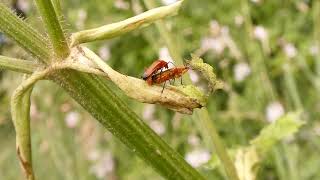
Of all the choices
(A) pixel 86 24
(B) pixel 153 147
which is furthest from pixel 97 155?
(B) pixel 153 147

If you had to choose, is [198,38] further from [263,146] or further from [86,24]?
[263,146]

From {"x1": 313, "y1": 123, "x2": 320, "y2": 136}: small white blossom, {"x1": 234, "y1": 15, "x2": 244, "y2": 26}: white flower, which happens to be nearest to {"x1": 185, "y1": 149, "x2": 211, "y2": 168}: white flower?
{"x1": 313, "y1": 123, "x2": 320, "y2": 136}: small white blossom

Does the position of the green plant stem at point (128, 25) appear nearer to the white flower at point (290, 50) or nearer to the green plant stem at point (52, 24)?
the green plant stem at point (52, 24)

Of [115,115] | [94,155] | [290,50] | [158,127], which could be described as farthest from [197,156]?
[115,115]

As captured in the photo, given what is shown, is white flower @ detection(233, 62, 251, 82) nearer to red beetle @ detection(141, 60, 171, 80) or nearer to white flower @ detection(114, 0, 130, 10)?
white flower @ detection(114, 0, 130, 10)

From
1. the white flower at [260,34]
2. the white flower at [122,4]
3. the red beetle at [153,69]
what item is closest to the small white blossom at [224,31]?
the white flower at [260,34]

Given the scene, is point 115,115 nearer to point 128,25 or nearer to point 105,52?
point 128,25
